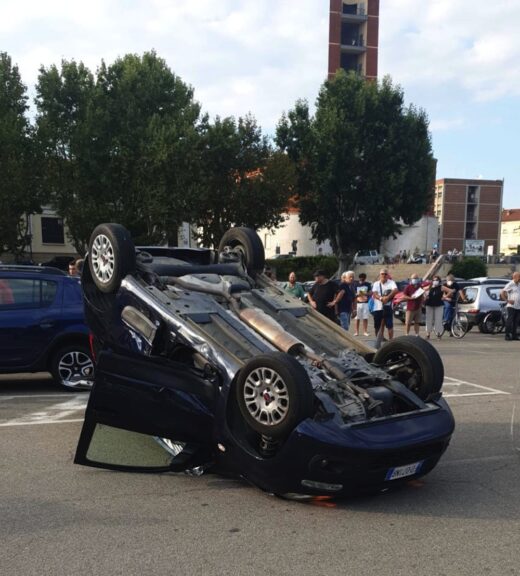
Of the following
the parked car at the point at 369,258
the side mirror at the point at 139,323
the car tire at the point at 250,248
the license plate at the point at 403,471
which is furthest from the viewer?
the parked car at the point at 369,258

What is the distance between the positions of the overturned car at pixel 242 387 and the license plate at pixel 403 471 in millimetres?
10

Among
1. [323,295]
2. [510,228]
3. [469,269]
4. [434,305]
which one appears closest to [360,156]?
[469,269]

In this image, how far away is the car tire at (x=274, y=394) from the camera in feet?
11.8

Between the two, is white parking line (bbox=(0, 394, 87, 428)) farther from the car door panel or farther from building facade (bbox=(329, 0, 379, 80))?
A: building facade (bbox=(329, 0, 379, 80))

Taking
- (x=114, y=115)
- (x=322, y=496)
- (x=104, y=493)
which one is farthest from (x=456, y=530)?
(x=114, y=115)

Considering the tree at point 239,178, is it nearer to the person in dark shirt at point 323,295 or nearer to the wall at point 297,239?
the person in dark shirt at point 323,295

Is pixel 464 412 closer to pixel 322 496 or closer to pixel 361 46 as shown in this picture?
pixel 322 496

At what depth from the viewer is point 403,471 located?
384 cm

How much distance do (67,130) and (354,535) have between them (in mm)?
28422

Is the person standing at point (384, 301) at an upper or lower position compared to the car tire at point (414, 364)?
lower

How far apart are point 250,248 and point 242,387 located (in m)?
2.52

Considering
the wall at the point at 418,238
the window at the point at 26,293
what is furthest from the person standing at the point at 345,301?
the wall at the point at 418,238

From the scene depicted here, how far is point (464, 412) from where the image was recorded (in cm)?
674

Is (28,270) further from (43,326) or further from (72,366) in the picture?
(72,366)
